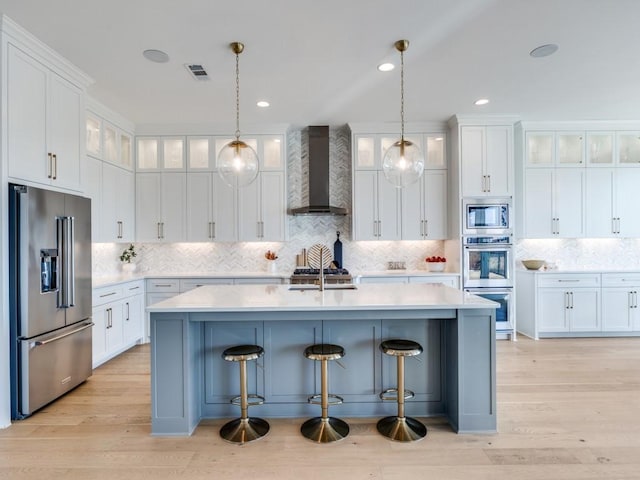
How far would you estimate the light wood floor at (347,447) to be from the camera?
2078 mm

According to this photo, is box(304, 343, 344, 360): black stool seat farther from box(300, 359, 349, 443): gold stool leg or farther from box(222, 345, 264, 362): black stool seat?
box(222, 345, 264, 362): black stool seat

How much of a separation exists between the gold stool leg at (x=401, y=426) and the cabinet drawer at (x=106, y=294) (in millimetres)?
3120

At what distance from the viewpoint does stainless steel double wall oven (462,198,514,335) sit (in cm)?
474

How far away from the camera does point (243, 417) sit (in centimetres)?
252

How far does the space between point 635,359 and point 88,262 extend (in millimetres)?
5870

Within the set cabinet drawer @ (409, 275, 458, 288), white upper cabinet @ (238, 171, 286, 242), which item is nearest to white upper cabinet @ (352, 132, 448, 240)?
cabinet drawer @ (409, 275, 458, 288)

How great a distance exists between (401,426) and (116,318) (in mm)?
3405

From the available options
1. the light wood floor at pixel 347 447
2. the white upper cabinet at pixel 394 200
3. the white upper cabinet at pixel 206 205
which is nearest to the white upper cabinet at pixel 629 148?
the white upper cabinet at pixel 394 200

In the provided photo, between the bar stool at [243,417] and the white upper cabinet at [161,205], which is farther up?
the white upper cabinet at [161,205]

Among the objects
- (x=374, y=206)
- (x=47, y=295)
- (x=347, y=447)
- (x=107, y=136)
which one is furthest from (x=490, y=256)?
(x=107, y=136)

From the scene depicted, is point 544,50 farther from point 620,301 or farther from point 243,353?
point 620,301

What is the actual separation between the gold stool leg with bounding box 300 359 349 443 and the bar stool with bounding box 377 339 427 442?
0.93ft

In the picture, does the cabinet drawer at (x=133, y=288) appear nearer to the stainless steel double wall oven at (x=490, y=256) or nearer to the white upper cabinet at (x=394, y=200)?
the white upper cabinet at (x=394, y=200)

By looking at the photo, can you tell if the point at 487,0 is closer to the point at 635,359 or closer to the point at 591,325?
the point at 635,359
